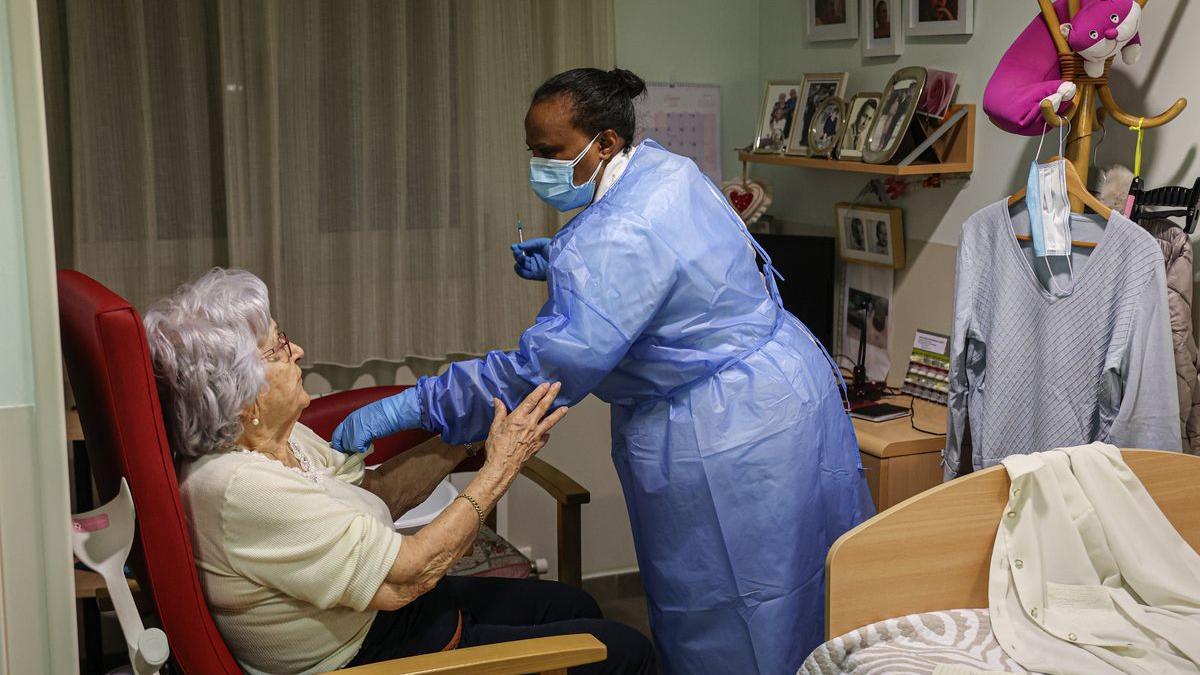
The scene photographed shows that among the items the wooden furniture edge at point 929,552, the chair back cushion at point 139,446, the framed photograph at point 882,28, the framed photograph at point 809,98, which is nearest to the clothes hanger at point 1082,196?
the wooden furniture edge at point 929,552

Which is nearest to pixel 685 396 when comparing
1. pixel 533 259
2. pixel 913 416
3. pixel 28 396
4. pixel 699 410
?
pixel 699 410

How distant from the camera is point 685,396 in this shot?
208 centimetres

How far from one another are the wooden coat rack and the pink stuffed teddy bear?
2 centimetres

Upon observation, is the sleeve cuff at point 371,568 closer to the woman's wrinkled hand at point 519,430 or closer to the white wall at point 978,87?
the woman's wrinkled hand at point 519,430

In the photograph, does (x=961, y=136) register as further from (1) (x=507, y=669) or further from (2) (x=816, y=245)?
(1) (x=507, y=669)

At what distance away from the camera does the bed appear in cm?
171

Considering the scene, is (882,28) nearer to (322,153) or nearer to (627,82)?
(627,82)

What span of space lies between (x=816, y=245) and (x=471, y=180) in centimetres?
101

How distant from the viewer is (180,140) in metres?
2.95

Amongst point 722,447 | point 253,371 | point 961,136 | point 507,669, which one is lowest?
point 507,669

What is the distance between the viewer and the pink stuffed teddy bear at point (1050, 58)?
2.18 metres

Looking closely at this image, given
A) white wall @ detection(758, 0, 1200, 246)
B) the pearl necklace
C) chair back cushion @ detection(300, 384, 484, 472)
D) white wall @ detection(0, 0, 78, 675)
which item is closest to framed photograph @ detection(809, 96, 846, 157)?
white wall @ detection(758, 0, 1200, 246)

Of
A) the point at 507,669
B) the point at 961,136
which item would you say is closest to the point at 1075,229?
the point at 961,136

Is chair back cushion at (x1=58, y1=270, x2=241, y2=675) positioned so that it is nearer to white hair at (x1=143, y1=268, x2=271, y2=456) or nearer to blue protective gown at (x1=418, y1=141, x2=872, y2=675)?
white hair at (x1=143, y1=268, x2=271, y2=456)
